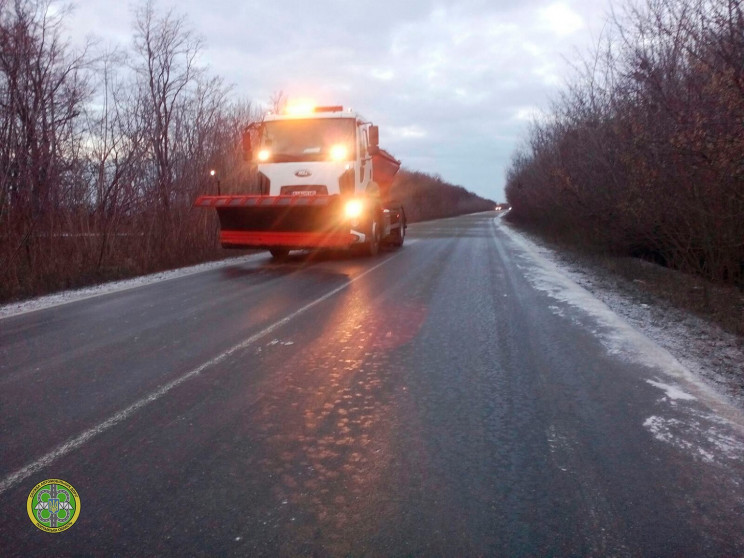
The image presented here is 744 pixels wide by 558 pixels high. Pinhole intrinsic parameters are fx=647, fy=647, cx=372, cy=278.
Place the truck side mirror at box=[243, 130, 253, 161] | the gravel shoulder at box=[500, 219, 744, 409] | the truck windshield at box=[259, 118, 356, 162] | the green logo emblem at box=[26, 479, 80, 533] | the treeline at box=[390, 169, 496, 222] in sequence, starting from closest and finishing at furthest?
the green logo emblem at box=[26, 479, 80, 533] → the gravel shoulder at box=[500, 219, 744, 409] → the truck windshield at box=[259, 118, 356, 162] → the truck side mirror at box=[243, 130, 253, 161] → the treeline at box=[390, 169, 496, 222]

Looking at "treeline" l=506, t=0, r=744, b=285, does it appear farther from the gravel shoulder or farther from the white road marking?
the white road marking

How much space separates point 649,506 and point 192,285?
9.99 metres

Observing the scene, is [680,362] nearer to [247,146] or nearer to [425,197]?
[247,146]

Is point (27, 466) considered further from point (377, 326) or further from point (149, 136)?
point (149, 136)

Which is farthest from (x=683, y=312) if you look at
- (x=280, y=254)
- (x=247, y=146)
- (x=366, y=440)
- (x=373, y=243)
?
(x=280, y=254)

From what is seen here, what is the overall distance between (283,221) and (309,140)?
2.04 m

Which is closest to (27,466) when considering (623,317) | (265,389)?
(265,389)

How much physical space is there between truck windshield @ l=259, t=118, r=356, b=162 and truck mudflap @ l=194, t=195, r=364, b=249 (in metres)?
1.24

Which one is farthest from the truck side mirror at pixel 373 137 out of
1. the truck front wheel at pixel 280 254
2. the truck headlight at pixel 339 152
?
the truck front wheel at pixel 280 254

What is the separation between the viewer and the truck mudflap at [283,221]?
14.8m

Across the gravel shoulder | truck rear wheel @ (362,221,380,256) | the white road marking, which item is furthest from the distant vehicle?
the white road marking

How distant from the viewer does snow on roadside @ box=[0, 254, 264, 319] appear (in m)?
10.1

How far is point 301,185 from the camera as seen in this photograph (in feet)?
50.2

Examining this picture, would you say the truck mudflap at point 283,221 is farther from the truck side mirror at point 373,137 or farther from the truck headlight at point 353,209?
the truck side mirror at point 373,137
